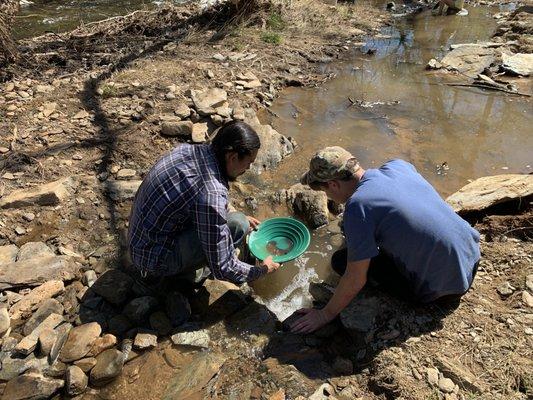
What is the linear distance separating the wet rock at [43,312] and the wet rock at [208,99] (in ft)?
9.89

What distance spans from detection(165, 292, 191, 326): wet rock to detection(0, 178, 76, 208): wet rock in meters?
1.55

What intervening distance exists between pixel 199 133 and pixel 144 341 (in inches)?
107

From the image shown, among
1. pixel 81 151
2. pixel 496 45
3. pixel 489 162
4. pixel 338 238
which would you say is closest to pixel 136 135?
pixel 81 151

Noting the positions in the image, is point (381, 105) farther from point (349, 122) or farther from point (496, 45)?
point (496, 45)

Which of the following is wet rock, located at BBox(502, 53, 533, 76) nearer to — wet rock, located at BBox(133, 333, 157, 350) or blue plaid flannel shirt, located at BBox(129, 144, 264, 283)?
blue plaid flannel shirt, located at BBox(129, 144, 264, 283)

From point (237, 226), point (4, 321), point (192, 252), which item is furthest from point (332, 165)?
point (4, 321)

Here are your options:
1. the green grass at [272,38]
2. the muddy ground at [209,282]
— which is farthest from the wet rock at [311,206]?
the green grass at [272,38]

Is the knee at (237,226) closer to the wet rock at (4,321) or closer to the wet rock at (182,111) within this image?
the wet rock at (4,321)

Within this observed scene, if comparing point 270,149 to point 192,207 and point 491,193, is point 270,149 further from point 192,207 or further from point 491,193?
point 192,207

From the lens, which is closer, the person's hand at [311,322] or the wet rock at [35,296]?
the person's hand at [311,322]

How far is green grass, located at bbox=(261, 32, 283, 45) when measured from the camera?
7973mm

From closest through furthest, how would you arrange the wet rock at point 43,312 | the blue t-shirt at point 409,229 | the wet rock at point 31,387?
the blue t-shirt at point 409,229
the wet rock at point 31,387
the wet rock at point 43,312

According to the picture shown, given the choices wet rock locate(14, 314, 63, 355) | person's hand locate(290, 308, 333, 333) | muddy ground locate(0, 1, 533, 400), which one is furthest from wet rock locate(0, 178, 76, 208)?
person's hand locate(290, 308, 333, 333)

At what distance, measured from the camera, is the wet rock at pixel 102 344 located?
2756 mm
